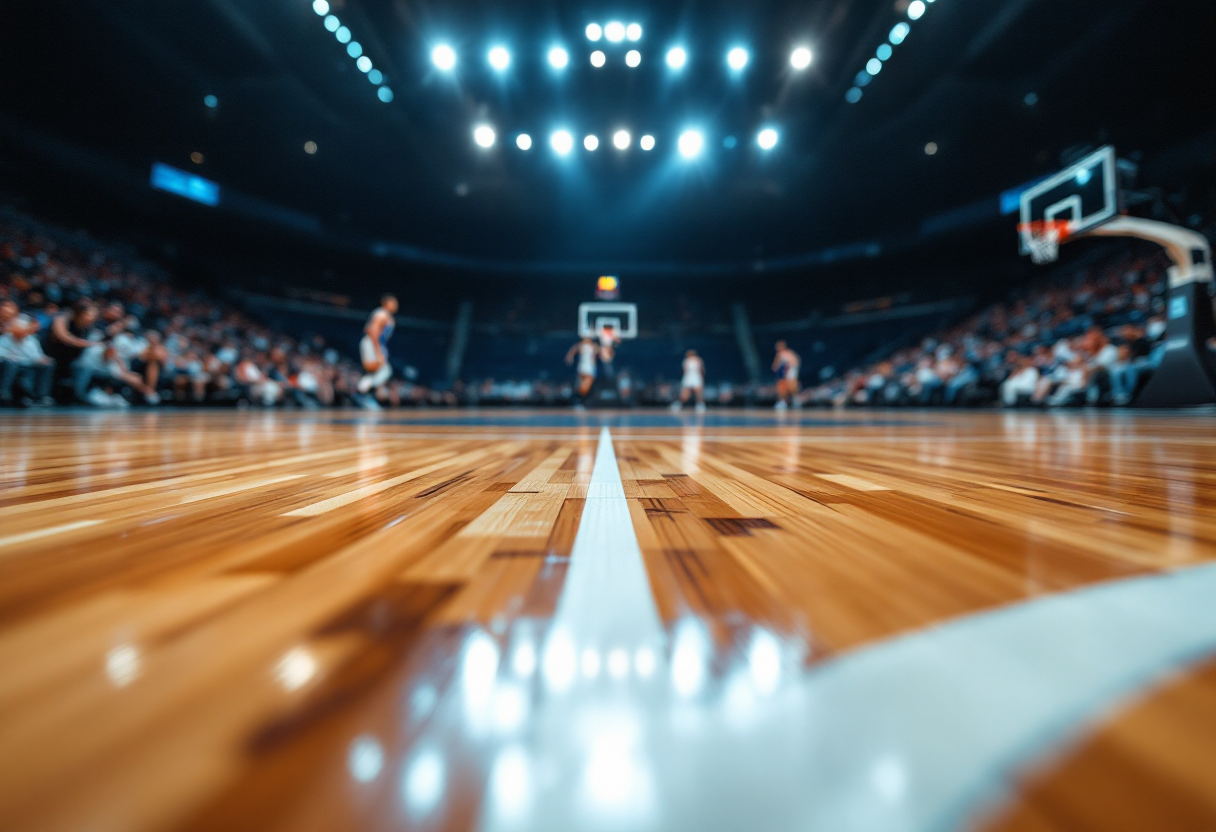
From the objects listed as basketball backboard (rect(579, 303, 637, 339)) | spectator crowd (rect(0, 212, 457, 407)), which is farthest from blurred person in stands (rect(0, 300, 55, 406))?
basketball backboard (rect(579, 303, 637, 339))

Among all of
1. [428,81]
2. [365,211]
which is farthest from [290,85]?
[365,211]

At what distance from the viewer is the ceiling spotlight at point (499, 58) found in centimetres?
583

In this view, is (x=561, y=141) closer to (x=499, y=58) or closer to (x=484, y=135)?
(x=484, y=135)

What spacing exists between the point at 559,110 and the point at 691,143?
2053mm

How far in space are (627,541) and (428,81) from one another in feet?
24.8

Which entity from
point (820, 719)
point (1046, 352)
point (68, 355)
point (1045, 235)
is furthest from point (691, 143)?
point (820, 719)

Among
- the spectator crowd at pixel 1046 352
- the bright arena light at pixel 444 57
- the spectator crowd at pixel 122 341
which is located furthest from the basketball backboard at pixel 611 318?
the bright arena light at pixel 444 57

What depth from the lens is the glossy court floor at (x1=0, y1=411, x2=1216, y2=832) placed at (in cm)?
9

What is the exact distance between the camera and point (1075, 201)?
464 centimetres

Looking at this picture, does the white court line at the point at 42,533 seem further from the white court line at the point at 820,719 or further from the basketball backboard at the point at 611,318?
the basketball backboard at the point at 611,318

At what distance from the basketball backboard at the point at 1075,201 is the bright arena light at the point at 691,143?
4.21 m

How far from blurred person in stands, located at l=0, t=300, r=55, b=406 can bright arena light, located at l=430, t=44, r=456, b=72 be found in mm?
4611

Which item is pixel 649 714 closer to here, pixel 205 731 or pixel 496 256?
pixel 205 731

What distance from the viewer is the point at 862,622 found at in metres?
0.17
